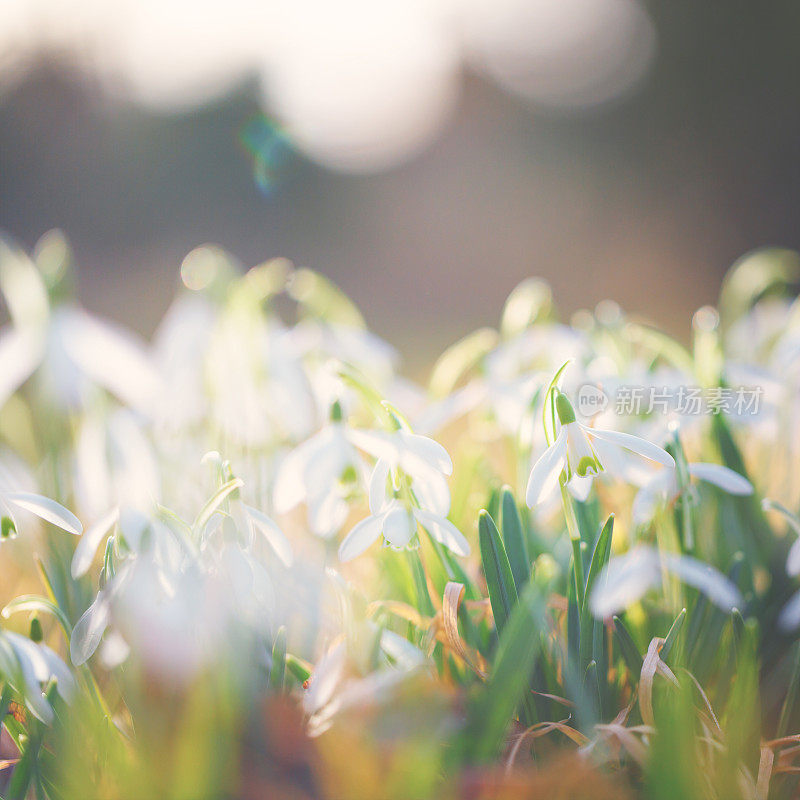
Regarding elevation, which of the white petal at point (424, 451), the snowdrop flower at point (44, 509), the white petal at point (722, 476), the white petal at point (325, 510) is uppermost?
the snowdrop flower at point (44, 509)

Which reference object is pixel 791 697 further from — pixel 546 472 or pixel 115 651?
pixel 115 651

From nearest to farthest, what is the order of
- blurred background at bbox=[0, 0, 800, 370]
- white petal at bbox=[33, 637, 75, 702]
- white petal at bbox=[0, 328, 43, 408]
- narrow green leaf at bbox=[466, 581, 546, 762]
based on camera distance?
narrow green leaf at bbox=[466, 581, 546, 762] < white petal at bbox=[33, 637, 75, 702] < white petal at bbox=[0, 328, 43, 408] < blurred background at bbox=[0, 0, 800, 370]

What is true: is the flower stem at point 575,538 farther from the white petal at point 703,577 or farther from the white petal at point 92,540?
the white petal at point 92,540

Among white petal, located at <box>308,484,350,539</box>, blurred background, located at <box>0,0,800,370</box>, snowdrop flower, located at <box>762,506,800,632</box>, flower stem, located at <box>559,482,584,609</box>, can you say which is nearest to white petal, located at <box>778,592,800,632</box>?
snowdrop flower, located at <box>762,506,800,632</box>

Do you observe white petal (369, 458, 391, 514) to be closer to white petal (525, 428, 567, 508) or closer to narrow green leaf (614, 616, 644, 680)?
white petal (525, 428, 567, 508)

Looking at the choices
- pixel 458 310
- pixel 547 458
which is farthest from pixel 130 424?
pixel 458 310

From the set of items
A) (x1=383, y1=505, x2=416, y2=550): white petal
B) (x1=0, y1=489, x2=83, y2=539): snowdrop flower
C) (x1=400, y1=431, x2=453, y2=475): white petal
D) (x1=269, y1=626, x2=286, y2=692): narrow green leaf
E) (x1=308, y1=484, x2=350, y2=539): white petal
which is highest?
(x1=0, y1=489, x2=83, y2=539): snowdrop flower

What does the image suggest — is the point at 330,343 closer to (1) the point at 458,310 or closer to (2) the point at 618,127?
(1) the point at 458,310

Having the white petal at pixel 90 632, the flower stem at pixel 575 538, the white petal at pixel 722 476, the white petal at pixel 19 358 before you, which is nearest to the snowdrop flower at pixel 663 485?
the white petal at pixel 722 476
